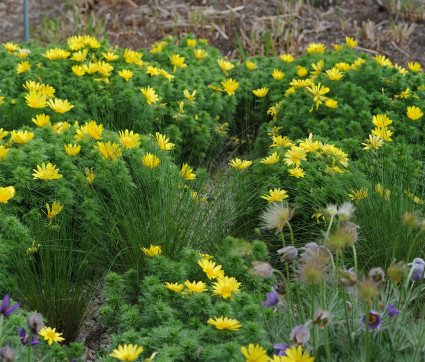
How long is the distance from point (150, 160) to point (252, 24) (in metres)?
4.19

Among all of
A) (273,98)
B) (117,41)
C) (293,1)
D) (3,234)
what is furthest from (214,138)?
(293,1)

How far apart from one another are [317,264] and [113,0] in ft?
21.2

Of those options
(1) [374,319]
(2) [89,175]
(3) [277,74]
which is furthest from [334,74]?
(1) [374,319]

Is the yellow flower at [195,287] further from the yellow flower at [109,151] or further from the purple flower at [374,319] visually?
the yellow flower at [109,151]

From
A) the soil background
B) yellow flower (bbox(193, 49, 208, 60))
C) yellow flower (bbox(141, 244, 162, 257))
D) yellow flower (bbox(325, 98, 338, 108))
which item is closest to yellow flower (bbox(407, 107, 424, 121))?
yellow flower (bbox(325, 98, 338, 108))

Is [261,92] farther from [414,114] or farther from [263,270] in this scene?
[263,270]

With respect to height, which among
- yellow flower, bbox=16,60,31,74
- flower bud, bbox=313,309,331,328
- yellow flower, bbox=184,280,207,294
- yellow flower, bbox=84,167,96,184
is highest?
flower bud, bbox=313,309,331,328

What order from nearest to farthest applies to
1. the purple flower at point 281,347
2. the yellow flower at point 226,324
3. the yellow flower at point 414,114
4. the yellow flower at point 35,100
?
the purple flower at point 281,347, the yellow flower at point 226,324, the yellow flower at point 35,100, the yellow flower at point 414,114

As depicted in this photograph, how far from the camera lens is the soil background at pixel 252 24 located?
20.8ft

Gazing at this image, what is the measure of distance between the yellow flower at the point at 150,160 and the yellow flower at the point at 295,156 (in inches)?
29.7

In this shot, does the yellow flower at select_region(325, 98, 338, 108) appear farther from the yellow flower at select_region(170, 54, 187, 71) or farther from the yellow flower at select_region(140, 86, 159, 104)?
the yellow flower at select_region(170, 54, 187, 71)

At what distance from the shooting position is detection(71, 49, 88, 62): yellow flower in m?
4.21

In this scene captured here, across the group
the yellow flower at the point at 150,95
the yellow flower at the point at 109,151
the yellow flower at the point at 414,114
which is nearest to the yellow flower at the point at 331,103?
the yellow flower at the point at 414,114

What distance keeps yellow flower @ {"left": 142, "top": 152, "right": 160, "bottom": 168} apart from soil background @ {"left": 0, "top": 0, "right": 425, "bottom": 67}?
131 inches
